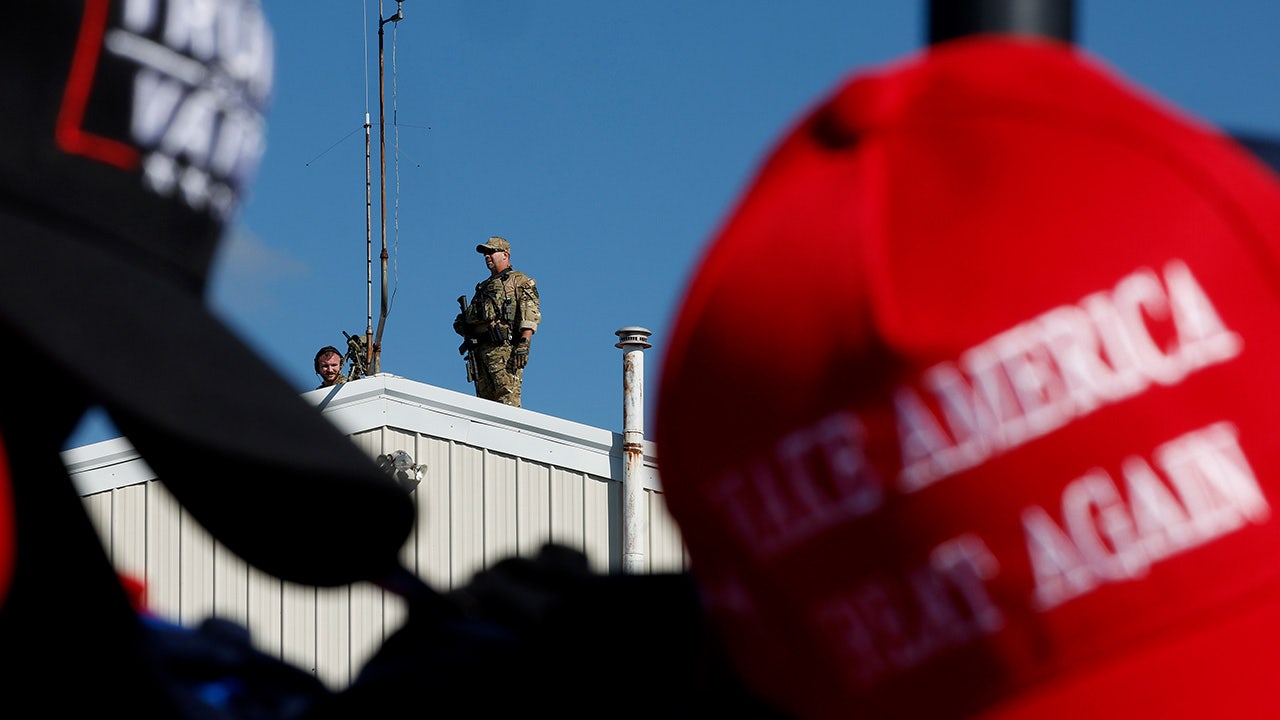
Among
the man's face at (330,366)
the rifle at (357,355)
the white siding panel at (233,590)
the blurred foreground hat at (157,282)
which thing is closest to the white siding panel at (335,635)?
the white siding panel at (233,590)

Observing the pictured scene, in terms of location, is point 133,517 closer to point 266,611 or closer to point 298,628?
point 266,611

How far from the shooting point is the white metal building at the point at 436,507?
7828mm

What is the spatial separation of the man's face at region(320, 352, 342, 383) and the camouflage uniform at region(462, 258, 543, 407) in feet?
A: 5.43

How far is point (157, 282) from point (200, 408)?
0.10m

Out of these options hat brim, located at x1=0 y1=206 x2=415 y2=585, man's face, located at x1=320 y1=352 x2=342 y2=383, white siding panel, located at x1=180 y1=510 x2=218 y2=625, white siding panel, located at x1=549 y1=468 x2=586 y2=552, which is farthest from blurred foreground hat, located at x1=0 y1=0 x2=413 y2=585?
man's face, located at x1=320 y1=352 x2=342 y2=383

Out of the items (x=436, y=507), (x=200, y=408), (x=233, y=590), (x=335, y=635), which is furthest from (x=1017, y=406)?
(x=233, y=590)

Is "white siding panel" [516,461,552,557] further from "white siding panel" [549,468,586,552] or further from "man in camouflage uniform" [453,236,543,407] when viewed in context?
"man in camouflage uniform" [453,236,543,407]

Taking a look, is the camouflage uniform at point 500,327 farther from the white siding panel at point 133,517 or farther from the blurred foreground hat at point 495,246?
the white siding panel at point 133,517

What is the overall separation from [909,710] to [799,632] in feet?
0.17

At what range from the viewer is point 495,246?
1131 cm

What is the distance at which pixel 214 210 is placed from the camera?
88 cm

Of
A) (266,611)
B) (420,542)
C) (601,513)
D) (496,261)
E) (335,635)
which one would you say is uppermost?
(496,261)

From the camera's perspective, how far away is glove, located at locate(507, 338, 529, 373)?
11.1 metres

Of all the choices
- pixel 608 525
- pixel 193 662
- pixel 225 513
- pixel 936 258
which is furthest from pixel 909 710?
pixel 608 525
